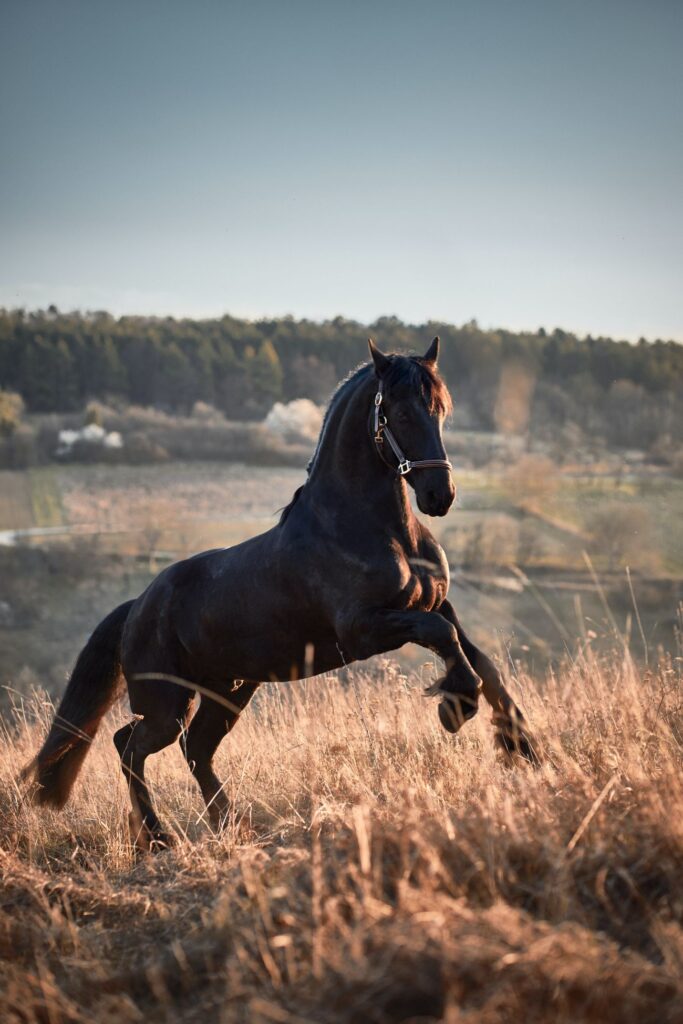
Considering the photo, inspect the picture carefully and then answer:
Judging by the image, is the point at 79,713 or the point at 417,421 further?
the point at 79,713

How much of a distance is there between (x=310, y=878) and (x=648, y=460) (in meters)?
36.9

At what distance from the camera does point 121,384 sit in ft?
137

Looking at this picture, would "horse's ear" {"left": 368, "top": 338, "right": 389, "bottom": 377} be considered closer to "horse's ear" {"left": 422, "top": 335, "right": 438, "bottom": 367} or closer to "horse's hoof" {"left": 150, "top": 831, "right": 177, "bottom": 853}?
"horse's ear" {"left": 422, "top": 335, "right": 438, "bottom": 367}

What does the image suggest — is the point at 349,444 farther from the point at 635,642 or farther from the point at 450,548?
the point at 450,548

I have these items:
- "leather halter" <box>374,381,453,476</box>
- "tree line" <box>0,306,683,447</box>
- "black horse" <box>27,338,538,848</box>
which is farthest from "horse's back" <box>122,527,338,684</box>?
"tree line" <box>0,306,683,447</box>

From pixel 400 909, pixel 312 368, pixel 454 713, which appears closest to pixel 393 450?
pixel 454 713

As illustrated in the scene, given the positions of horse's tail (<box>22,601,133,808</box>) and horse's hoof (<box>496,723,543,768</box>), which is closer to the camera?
horse's hoof (<box>496,723,543,768</box>)

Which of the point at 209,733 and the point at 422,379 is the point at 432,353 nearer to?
the point at 422,379

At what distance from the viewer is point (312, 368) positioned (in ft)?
134

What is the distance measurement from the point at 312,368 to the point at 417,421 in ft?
120

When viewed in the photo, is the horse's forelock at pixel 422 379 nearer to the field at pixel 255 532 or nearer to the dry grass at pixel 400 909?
the dry grass at pixel 400 909

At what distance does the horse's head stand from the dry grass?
4.95 ft

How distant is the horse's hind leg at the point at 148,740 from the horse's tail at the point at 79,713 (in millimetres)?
511

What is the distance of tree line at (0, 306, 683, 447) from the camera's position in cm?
3938
